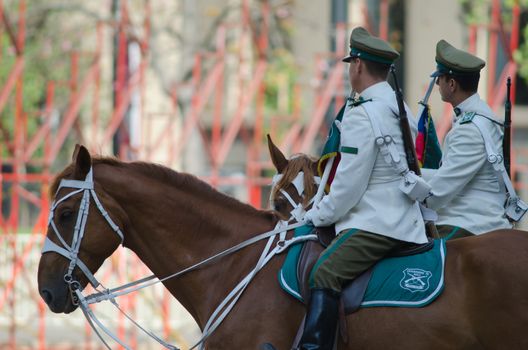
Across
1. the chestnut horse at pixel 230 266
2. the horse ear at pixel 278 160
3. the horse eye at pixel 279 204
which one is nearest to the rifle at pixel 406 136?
the chestnut horse at pixel 230 266

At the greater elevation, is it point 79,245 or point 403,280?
point 79,245

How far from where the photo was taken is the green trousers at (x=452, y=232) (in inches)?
213

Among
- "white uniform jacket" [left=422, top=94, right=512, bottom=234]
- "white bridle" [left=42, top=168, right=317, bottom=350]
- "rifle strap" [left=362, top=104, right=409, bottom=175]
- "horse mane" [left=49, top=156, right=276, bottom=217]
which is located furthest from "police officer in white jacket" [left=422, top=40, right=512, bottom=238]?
"horse mane" [left=49, top=156, right=276, bottom=217]

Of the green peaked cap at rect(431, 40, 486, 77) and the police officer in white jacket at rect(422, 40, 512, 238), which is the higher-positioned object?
the green peaked cap at rect(431, 40, 486, 77)

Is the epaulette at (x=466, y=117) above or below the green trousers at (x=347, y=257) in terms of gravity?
above

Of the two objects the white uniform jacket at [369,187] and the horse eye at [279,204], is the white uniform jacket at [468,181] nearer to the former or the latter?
the white uniform jacket at [369,187]

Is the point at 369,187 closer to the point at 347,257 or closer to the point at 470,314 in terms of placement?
the point at 347,257

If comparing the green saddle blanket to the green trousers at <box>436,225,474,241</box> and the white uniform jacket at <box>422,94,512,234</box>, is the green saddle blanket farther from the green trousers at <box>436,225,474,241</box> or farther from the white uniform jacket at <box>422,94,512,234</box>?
the green trousers at <box>436,225,474,241</box>

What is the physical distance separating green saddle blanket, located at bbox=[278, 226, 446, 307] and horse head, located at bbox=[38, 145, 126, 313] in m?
0.95

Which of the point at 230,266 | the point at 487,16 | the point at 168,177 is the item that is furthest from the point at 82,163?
the point at 487,16

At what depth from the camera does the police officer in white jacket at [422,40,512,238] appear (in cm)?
520

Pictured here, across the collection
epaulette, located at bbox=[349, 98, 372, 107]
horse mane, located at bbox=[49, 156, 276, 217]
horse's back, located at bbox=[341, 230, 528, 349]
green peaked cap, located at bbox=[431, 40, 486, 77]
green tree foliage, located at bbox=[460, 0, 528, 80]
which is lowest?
green tree foliage, located at bbox=[460, 0, 528, 80]

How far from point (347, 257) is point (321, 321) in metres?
0.34

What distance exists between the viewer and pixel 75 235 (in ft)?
16.3
